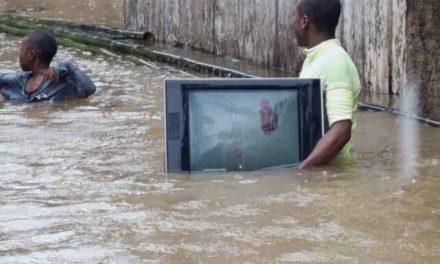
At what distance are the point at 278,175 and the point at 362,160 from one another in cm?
75

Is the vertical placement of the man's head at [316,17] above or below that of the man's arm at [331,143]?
above

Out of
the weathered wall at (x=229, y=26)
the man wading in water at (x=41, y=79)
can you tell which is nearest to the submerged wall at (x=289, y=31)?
the weathered wall at (x=229, y=26)

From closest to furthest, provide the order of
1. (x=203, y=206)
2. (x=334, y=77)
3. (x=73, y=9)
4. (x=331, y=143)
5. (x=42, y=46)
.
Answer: (x=203, y=206) < (x=331, y=143) < (x=334, y=77) < (x=42, y=46) < (x=73, y=9)

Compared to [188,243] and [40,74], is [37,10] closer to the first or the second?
[40,74]

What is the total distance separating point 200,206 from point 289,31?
5.32 m

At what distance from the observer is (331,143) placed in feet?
19.3

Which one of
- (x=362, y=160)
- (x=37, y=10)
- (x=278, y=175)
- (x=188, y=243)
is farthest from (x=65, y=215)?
(x=37, y=10)

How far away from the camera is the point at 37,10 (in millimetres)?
18375

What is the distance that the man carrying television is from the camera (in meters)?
5.90

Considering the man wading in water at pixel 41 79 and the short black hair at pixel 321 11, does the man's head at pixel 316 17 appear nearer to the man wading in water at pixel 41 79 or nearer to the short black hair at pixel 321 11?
the short black hair at pixel 321 11

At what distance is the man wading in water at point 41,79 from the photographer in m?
9.71

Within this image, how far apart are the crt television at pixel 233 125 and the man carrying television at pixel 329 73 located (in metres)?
0.10

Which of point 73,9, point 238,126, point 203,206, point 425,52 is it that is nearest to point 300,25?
point 238,126

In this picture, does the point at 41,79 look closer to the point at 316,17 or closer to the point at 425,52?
the point at 425,52
